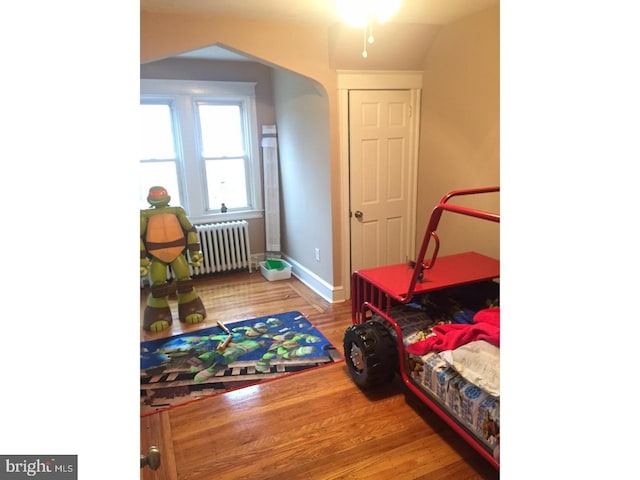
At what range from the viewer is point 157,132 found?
4.62 metres

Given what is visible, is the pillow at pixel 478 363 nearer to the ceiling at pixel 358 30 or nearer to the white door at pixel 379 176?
the white door at pixel 379 176

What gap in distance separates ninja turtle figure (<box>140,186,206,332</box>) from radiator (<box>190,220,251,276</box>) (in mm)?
980

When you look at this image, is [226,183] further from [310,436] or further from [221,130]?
[310,436]

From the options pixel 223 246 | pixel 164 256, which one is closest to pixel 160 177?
pixel 223 246

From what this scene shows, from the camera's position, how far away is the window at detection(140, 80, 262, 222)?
4570 millimetres

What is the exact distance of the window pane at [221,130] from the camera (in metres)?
4.81

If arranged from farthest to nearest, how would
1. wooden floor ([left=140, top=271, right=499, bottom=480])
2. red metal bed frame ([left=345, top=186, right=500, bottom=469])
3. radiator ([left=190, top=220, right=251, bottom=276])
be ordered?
radiator ([left=190, top=220, right=251, bottom=276])
red metal bed frame ([left=345, top=186, right=500, bottom=469])
wooden floor ([left=140, top=271, right=499, bottom=480])

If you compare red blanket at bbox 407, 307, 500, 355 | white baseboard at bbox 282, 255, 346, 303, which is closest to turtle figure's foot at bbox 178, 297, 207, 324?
white baseboard at bbox 282, 255, 346, 303

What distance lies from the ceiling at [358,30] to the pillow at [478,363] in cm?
214

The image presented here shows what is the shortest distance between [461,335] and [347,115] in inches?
87.0

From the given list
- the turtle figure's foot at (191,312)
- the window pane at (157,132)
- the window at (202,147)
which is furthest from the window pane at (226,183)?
the turtle figure's foot at (191,312)

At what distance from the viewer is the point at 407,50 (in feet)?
11.8

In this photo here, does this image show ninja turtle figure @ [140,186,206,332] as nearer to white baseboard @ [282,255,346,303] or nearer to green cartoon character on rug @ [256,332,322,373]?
green cartoon character on rug @ [256,332,322,373]
